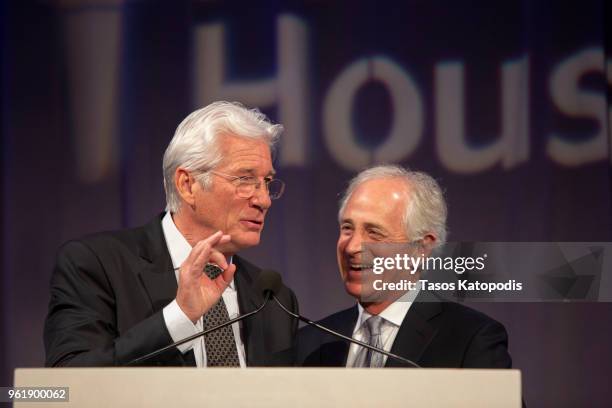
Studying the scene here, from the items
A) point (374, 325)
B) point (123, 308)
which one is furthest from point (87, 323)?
point (374, 325)

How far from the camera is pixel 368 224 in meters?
2.80

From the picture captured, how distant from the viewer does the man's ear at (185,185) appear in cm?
270

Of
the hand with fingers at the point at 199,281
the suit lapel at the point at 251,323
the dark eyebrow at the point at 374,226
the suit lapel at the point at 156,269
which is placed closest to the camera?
the hand with fingers at the point at 199,281

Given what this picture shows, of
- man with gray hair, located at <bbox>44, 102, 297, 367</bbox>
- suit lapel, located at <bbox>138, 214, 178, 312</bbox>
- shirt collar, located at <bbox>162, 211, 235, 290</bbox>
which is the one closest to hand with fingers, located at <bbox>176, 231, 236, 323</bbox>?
man with gray hair, located at <bbox>44, 102, 297, 367</bbox>

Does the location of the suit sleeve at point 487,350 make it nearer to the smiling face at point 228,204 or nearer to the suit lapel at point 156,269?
the smiling face at point 228,204

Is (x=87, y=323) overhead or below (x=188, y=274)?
below

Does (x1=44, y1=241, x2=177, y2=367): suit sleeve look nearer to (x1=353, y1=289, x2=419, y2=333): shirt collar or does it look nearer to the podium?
the podium

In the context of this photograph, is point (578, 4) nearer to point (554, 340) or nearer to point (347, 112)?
point (347, 112)

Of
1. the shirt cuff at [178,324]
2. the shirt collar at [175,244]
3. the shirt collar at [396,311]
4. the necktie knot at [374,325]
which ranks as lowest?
the necktie knot at [374,325]

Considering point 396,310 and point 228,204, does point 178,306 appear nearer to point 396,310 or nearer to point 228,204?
point 228,204

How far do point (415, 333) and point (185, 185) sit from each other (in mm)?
804

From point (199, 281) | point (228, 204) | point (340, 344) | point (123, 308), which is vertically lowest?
point (340, 344)

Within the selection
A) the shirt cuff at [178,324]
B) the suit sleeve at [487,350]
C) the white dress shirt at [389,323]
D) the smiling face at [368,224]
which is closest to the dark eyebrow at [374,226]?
the smiling face at [368,224]

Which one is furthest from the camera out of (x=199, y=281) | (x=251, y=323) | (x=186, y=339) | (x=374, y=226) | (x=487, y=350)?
(x=374, y=226)
